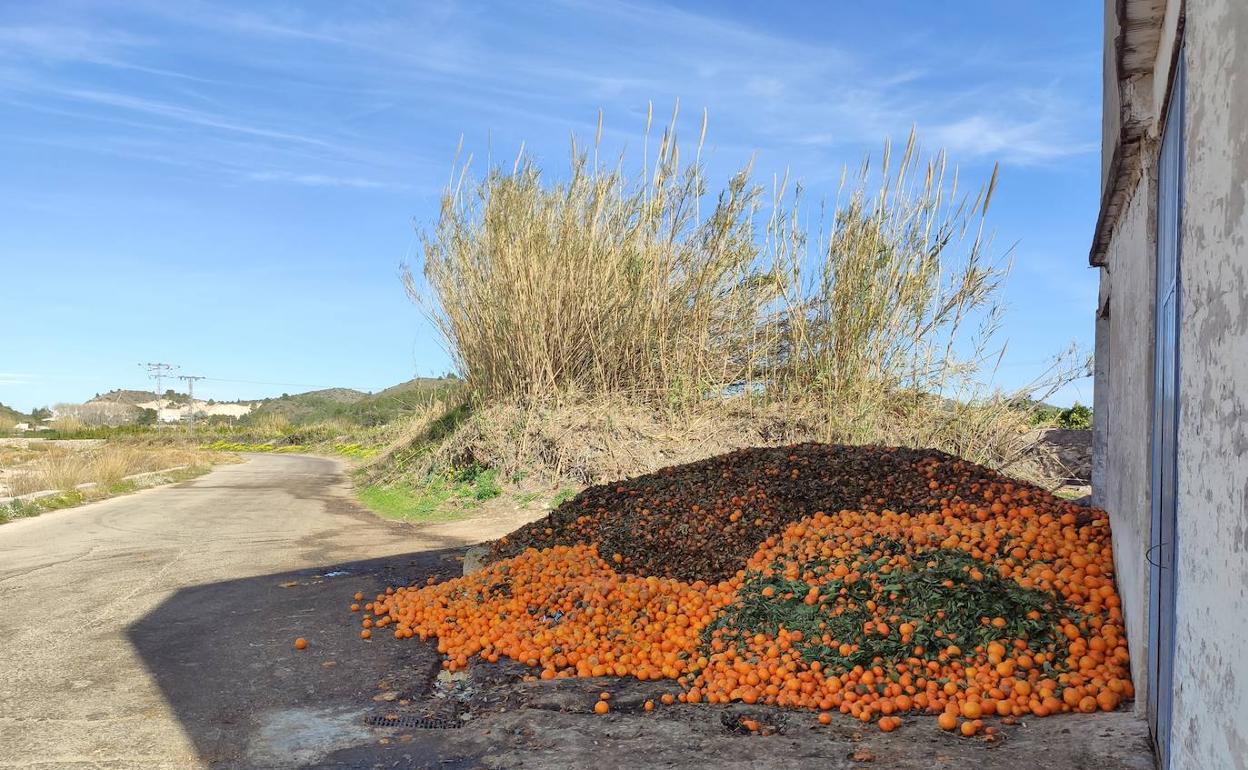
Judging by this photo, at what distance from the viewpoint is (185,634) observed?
17.7 feet

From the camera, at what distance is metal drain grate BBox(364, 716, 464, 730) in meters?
3.84

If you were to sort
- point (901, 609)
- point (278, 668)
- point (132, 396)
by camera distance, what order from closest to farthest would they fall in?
point (901, 609), point (278, 668), point (132, 396)

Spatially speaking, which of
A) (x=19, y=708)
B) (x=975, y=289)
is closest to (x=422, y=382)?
(x=975, y=289)

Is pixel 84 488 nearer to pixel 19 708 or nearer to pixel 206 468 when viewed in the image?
pixel 206 468

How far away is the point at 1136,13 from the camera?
9.85ft

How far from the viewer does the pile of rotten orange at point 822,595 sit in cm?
380

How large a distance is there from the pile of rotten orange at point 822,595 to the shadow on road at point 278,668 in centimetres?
34

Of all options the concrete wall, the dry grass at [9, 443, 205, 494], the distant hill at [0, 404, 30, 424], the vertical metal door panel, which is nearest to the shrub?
the vertical metal door panel

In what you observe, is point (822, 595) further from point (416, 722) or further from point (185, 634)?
point (185, 634)

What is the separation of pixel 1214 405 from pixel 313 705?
3792mm

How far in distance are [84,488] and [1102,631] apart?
1486cm

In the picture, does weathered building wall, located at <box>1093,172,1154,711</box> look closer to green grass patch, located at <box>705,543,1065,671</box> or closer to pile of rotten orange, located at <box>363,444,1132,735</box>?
pile of rotten orange, located at <box>363,444,1132,735</box>

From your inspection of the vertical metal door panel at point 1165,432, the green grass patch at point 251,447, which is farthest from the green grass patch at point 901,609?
the green grass patch at point 251,447

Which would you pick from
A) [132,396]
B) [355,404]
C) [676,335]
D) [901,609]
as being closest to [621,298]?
[676,335]
